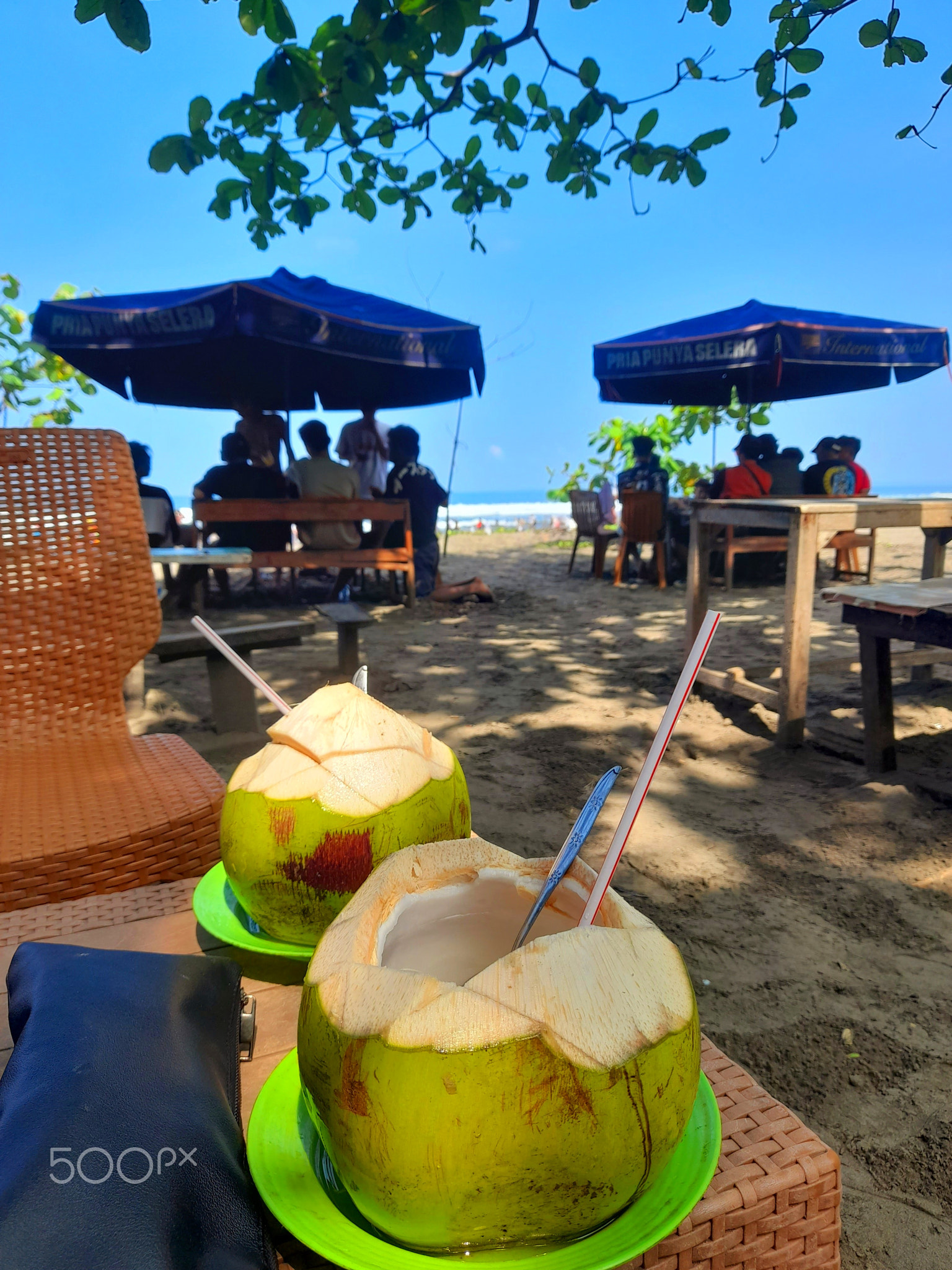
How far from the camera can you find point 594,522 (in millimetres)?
8859

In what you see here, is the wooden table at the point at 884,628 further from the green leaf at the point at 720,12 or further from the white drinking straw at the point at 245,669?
the white drinking straw at the point at 245,669

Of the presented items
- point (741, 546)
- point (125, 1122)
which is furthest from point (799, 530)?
point (741, 546)

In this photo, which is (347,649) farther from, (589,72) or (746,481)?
(746,481)

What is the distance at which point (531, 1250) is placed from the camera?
46 cm

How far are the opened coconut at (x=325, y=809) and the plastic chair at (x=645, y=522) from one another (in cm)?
742

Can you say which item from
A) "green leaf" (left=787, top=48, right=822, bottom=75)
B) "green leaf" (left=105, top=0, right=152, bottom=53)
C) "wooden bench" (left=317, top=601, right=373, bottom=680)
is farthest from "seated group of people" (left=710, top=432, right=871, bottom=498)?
"green leaf" (left=105, top=0, right=152, bottom=53)

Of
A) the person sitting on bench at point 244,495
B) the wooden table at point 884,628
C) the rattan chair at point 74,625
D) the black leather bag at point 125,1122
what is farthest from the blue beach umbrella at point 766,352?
the black leather bag at point 125,1122

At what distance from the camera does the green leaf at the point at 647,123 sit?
3.30 metres

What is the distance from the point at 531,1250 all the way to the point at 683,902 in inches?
74.1

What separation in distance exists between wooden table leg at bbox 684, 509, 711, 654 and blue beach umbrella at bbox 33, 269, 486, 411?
3725 millimetres

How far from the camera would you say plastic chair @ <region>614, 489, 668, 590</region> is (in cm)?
790

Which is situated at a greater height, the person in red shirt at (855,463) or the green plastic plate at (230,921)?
the person in red shirt at (855,463)

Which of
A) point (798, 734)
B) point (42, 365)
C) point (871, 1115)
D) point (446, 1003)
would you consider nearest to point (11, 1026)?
point (446, 1003)

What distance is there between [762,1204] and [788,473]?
7885 millimetres
